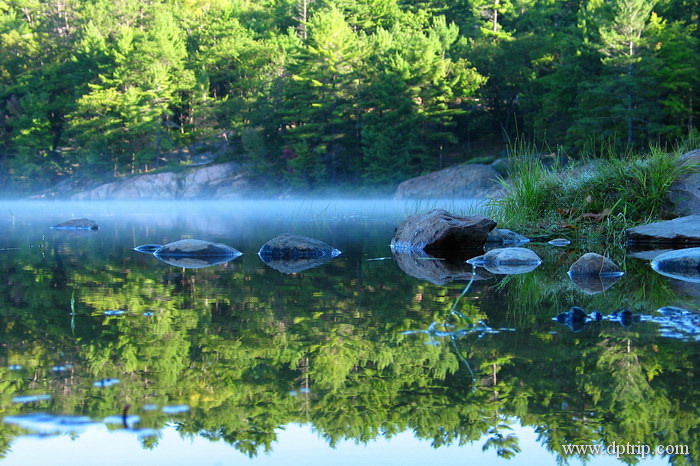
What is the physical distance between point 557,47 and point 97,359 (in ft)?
104

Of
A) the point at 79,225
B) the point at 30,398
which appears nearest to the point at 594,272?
the point at 30,398

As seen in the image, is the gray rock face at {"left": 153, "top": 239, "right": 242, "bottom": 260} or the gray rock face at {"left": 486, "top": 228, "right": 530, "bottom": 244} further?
the gray rock face at {"left": 486, "top": 228, "right": 530, "bottom": 244}

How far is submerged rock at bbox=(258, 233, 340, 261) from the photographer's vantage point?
703cm

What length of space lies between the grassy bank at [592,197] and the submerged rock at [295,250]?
9.36 feet

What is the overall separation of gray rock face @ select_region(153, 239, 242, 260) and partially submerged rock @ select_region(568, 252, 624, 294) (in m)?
3.25

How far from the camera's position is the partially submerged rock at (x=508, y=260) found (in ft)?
19.1

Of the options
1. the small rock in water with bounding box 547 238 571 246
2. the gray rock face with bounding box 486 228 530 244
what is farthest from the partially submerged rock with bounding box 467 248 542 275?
the gray rock face with bounding box 486 228 530 244

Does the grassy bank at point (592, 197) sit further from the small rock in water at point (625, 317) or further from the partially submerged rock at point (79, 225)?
the partially submerged rock at point (79, 225)

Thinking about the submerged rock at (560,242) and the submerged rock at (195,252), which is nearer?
the submerged rock at (195,252)

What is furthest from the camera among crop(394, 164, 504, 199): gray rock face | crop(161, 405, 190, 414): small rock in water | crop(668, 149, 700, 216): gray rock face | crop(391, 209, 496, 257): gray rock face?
Answer: crop(394, 164, 504, 199): gray rock face

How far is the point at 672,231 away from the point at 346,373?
5.78 metres

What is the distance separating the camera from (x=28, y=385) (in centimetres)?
246

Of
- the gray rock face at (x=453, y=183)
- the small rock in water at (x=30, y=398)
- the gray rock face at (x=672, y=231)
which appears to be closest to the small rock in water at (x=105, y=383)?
the small rock in water at (x=30, y=398)

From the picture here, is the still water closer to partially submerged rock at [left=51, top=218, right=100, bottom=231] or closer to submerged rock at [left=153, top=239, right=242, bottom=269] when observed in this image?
submerged rock at [left=153, top=239, right=242, bottom=269]
